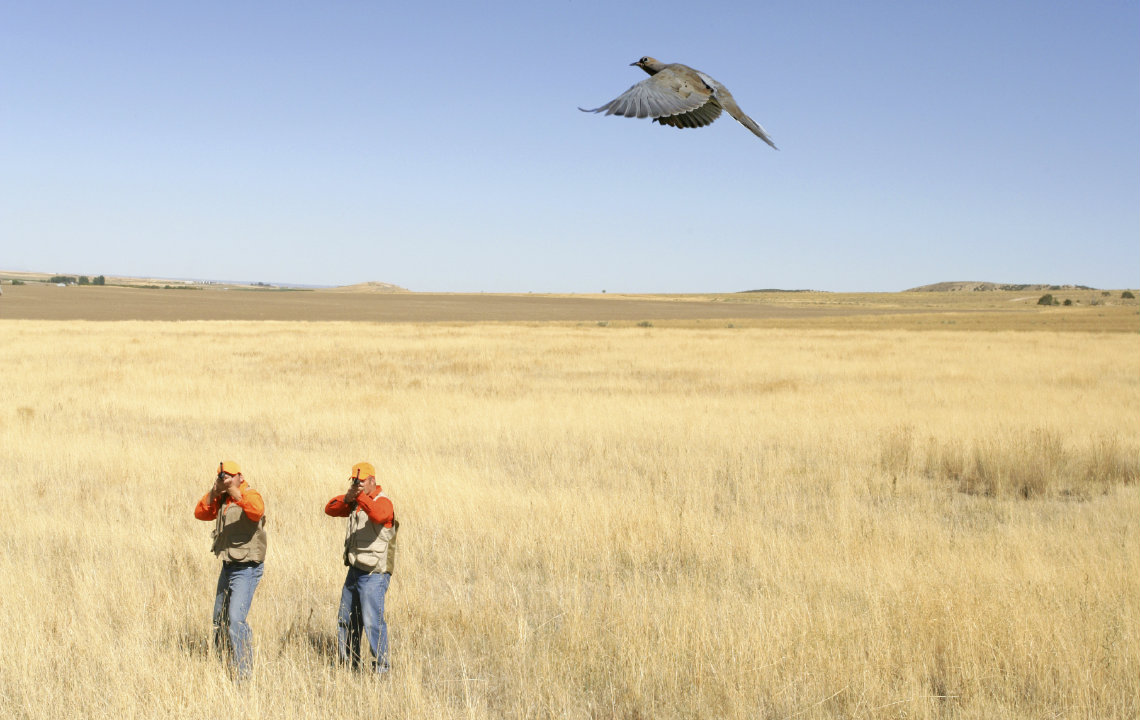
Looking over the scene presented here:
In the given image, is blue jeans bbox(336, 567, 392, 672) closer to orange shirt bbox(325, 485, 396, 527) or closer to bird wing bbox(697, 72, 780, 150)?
orange shirt bbox(325, 485, 396, 527)

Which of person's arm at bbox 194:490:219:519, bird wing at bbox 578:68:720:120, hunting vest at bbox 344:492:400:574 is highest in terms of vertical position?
bird wing at bbox 578:68:720:120

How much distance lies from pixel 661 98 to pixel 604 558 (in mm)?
4819

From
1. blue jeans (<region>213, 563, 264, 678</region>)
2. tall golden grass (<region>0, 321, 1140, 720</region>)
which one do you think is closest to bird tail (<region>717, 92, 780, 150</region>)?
tall golden grass (<region>0, 321, 1140, 720</region>)

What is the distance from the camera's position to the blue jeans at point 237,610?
4.53 meters

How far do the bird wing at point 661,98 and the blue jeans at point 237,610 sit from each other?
3.23 m

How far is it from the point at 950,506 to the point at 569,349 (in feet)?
84.7

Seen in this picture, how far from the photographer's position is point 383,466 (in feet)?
35.2

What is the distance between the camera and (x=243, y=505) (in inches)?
172

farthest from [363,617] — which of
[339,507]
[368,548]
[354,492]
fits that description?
[354,492]

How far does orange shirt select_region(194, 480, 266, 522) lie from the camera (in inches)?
171

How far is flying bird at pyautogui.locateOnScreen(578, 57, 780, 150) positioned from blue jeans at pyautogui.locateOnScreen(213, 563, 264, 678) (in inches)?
127

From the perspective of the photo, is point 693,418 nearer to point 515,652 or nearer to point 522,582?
point 522,582

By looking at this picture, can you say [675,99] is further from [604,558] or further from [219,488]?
[604,558]

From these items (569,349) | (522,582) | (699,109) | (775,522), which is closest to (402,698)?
(522,582)
